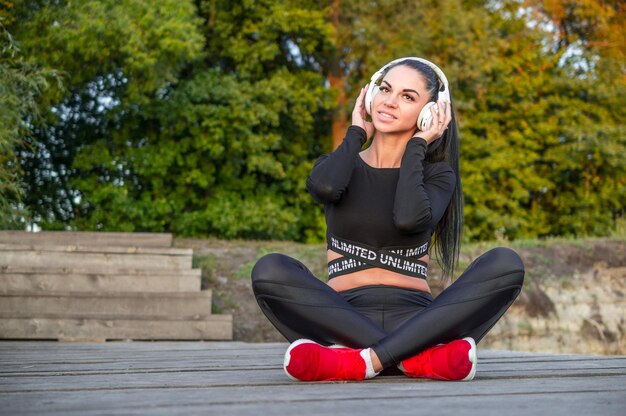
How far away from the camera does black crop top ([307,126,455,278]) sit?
3.17 metres

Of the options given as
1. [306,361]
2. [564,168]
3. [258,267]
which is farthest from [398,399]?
[564,168]

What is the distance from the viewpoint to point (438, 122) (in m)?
3.46

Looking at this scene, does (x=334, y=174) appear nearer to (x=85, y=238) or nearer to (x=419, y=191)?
(x=419, y=191)

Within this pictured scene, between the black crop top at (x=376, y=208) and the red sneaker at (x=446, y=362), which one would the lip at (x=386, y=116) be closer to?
the black crop top at (x=376, y=208)

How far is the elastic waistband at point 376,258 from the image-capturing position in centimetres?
322

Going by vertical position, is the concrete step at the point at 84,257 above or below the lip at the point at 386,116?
below

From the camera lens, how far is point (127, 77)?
13781 millimetres

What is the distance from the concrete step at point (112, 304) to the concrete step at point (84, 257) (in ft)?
2.14

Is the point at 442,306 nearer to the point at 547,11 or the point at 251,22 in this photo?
the point at 251,22

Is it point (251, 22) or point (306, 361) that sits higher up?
point (251, 22)

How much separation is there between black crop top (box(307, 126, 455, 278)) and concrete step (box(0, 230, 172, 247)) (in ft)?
15.8

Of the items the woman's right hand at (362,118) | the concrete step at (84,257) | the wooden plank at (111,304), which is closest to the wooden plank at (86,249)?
the concrete step at (84,257)

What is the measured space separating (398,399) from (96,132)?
13537 mm

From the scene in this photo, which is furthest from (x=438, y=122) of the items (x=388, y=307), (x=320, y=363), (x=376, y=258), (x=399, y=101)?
(x=320, y=363)
